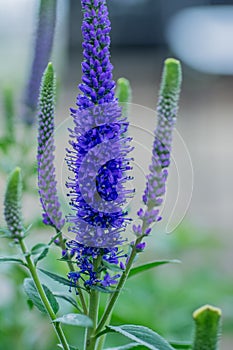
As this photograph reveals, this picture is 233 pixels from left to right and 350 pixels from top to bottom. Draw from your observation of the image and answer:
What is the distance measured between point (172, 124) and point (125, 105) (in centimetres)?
7

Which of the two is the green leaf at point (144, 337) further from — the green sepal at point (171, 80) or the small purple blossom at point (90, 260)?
the green sepal at point (171, 80)

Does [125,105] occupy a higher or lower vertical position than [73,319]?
higher

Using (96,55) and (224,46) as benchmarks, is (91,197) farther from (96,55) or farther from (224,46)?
(224,46)

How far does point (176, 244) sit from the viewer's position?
125 cm

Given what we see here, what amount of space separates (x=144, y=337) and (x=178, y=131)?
0.74 feet

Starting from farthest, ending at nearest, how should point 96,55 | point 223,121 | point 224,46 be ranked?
point 223,121 → point 224,46 → point 96,55

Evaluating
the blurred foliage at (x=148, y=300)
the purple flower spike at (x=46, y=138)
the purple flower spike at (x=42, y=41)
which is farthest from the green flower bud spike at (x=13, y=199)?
the blurred foliage at (x=148, y=300)

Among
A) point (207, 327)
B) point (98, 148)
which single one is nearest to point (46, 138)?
point (98, 148)

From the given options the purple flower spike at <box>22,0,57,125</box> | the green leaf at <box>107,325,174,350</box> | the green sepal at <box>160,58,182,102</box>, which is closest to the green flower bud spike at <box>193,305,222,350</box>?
the green leaf at <box>107,325,174,350</box>

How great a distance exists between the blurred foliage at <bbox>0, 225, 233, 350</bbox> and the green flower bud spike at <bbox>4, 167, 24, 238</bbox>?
0.30 meters

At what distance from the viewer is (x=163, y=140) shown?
0.39 m

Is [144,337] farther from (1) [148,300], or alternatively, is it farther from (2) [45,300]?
(1) [148,300]

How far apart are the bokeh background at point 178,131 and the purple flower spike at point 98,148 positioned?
6 cm

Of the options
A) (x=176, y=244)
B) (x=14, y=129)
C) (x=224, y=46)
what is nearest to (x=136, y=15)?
(x=224, y=46)
